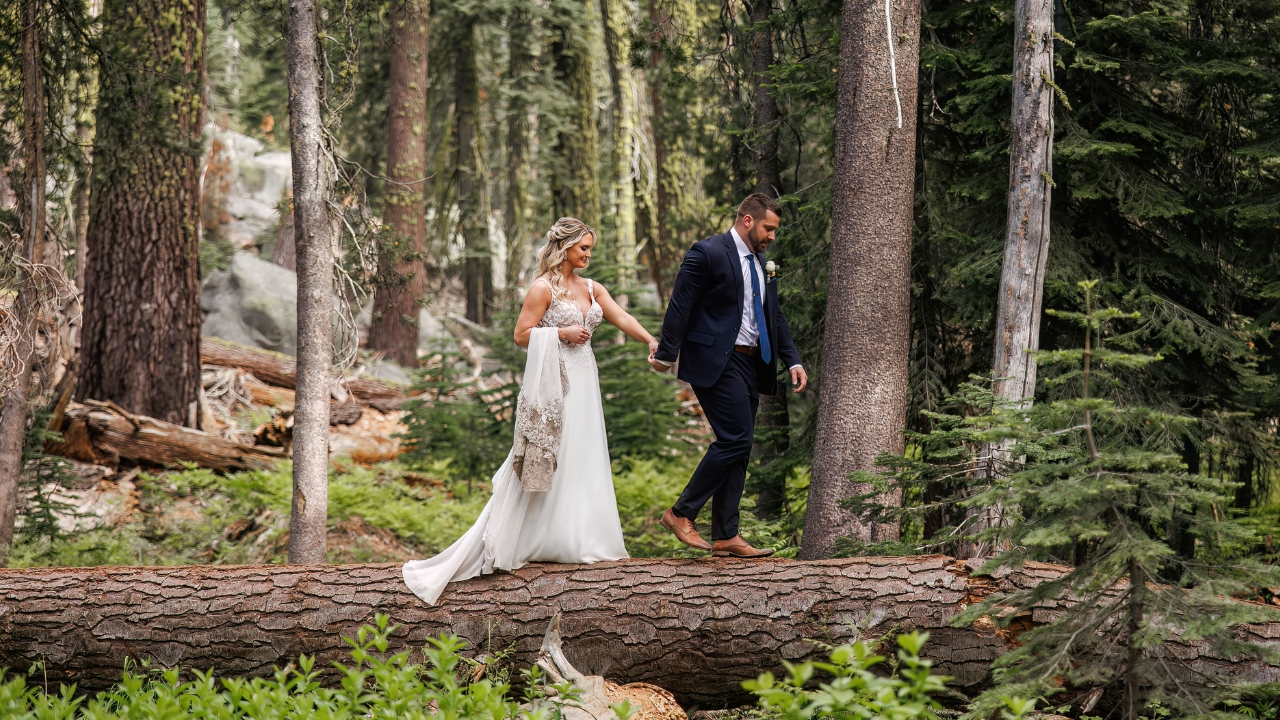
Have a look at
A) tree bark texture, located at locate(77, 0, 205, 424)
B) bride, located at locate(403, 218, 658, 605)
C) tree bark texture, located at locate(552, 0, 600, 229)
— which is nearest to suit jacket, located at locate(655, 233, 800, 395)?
bride, located at locate(403, 218, 658, 605)

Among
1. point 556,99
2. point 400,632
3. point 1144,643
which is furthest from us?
point 556,99

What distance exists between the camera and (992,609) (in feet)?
15.9

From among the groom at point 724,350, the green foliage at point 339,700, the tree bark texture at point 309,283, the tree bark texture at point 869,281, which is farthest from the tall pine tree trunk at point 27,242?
the tree bark texture at point 869,281

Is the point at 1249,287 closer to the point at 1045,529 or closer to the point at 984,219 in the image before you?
the point at 984,219

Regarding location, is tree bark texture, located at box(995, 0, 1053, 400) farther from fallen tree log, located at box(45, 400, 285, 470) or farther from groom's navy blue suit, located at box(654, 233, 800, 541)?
fallen tree log, located at box(45, 400, 285, 470)

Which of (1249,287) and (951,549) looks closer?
(951,549)

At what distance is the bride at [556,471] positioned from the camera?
21.2ft

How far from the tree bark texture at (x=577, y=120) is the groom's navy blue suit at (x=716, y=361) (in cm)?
1165

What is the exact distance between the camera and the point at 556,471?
6.62m

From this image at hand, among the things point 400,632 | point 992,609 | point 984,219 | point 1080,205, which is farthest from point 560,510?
point 1080,205

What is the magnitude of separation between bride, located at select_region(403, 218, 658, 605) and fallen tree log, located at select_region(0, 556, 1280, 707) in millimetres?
166

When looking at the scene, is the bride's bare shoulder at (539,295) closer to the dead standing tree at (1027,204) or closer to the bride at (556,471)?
the bride at (556,471)

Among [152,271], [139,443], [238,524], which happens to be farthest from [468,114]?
[238,524]

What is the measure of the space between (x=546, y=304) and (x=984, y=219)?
4.19 m
